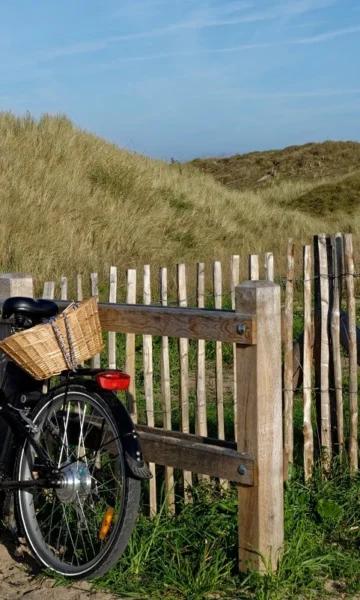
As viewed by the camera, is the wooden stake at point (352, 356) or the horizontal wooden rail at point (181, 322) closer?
the horizontal wooden rail at point (181, 322)

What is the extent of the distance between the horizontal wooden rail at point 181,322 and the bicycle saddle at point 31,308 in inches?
12.8

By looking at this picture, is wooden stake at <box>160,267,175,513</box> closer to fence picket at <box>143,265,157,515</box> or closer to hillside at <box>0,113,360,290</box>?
fence picket at <box>143,265,157,515</box>

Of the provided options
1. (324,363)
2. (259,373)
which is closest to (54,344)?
(259,373)

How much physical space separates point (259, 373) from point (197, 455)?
1.92 feet

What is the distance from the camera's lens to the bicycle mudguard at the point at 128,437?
428cm

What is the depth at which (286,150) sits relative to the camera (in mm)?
64750

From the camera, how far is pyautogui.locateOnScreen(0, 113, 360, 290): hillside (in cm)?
1667

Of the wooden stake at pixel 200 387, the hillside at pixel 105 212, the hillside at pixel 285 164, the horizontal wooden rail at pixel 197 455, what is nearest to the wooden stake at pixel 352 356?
the wooden stake at pixel 200 387

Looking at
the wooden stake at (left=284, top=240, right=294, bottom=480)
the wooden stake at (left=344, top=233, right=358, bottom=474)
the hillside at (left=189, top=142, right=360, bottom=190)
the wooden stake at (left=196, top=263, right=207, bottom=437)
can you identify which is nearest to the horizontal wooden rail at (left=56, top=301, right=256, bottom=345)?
the wooden stake at (left=196, top=263, right=207, bottom=437)

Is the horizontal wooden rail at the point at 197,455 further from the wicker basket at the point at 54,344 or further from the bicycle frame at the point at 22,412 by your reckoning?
the wicker basket at the point at 54,344

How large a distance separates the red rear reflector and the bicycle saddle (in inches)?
19.8

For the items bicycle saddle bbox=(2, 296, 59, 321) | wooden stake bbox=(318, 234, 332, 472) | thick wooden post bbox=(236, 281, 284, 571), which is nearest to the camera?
thick wooden post bbox=(236, 281, 284, 571)

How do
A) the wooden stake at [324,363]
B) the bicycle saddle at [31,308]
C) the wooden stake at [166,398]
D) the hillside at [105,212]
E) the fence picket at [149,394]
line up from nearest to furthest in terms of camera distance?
the bicycle saddle at [31,308], the wooden stake at [166,398], the fence picket at [149,394], the wooden stake at [324,363], the hillside at [105,212]

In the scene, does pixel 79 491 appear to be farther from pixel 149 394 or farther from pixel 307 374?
pixel 307 374
